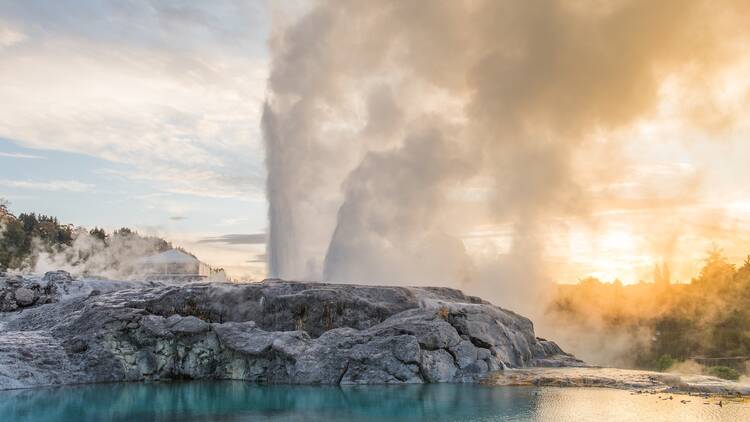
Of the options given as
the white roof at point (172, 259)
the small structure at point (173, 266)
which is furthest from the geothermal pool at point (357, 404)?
the white roof at point (172, 259)

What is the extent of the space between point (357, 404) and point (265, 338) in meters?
9.03

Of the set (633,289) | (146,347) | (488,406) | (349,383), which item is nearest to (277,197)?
(146,347)

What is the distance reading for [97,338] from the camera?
107ft

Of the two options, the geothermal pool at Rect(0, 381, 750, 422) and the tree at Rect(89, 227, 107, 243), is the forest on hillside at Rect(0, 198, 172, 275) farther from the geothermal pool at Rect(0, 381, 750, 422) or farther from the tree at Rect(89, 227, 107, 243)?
the geothermal pool at Rect(0, 381, 750, 422)

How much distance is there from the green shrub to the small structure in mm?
46621

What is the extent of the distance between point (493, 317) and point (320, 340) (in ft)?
32.0

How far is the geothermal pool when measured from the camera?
21.7 meters

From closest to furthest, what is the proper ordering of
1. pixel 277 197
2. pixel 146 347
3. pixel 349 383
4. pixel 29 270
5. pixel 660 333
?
pixel 349 383, pixel 146 347, pixel 277 197, pixel 660 333, pixel 29 270

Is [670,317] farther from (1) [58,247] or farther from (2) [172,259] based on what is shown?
(1) [58,247]

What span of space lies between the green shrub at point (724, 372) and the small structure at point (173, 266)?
46.6 metres

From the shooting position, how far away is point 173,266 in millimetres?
71312

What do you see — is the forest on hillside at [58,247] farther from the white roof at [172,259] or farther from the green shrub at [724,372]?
the green shrub at [724,372]

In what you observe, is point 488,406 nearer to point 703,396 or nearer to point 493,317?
point 703,396

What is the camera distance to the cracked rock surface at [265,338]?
31188mm
